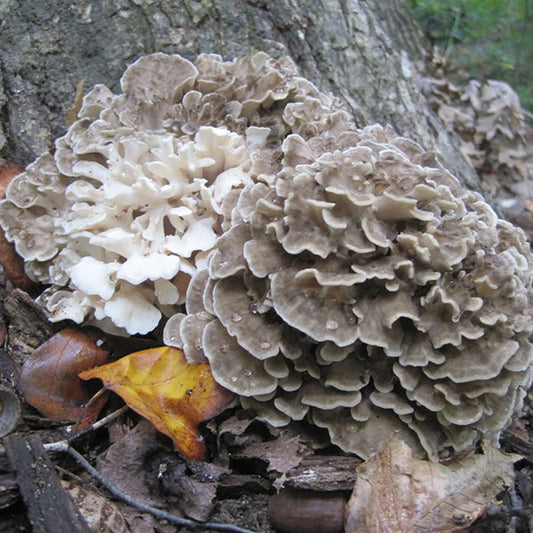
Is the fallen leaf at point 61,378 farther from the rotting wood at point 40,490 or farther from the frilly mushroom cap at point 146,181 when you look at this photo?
the rotting wood at point 40,490

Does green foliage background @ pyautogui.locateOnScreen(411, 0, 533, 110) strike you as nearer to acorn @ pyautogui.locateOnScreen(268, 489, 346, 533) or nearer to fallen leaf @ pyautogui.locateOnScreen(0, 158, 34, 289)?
fallen leaf @ pyautogui.locateOnScreen(0, 158, 34, 289)

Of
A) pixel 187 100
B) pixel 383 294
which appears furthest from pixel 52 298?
pixel 383 294

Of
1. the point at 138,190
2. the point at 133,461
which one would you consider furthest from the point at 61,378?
the point at 138,190

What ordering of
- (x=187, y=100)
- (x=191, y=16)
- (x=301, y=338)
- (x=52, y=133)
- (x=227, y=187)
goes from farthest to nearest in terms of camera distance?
1. (x=191, y=16)
2. (x=52, y=133)
3. (x=187, y=100)
4. (x=227, y=187)
5. (x=301, y=338)

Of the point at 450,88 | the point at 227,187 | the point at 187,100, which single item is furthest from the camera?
the point at 450,88

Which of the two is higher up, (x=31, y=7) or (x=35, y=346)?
(x=31, y=7)

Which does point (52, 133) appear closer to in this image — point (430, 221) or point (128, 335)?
point (128, 335)

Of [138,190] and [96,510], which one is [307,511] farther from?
[138,190]
